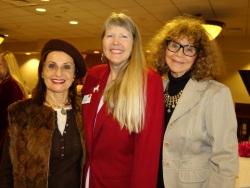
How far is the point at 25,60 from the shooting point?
524 inches

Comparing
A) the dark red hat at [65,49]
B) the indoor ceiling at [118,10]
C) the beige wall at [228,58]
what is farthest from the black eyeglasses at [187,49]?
the beige wall at [228,58]

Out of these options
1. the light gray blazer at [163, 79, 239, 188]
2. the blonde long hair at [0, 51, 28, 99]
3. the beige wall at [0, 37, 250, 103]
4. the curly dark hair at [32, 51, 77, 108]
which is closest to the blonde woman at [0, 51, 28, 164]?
the blonde long hair at [0, 51, 28, 99]

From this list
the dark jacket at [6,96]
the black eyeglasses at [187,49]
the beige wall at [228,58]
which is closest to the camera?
the black eyeglasses at [187,49]

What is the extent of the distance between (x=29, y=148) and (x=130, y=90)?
2.23 feet

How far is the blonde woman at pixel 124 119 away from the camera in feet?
5.18

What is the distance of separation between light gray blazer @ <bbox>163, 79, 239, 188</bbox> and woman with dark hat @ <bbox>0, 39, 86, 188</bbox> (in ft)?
1.88

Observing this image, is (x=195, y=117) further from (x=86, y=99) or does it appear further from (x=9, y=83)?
(x=9, y=83)

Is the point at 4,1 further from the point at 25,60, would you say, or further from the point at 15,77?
the point at 25,60

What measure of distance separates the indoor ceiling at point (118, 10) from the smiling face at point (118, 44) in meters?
3.22

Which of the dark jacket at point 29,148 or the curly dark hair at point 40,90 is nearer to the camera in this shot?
the dark jacket at point 29,148

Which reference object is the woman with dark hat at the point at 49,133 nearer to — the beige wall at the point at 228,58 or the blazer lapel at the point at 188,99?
the blazer lapel at the point at 188,99

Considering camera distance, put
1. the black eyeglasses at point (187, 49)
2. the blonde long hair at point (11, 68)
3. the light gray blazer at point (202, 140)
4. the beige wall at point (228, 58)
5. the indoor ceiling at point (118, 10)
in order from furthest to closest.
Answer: the beige wall at point (228, 58) → the indoor ceiling at point (118, 10) → the blonde long hair at point (11, 68) → the black eyeglasses at point (187, 49) → the light gray blazer at point (202, 140)

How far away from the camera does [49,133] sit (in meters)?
1.63

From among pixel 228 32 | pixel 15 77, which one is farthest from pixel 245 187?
pixel 228 32
